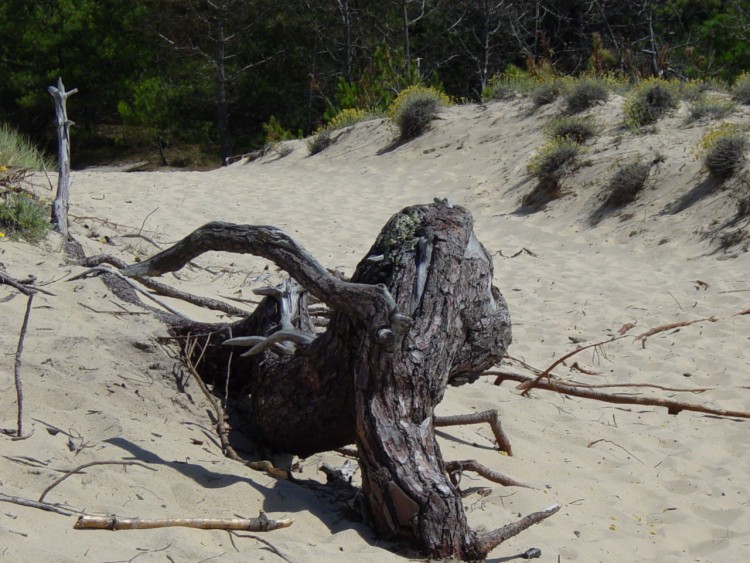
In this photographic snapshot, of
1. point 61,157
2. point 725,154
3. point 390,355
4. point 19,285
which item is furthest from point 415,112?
point 390,355

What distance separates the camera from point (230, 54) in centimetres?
2212

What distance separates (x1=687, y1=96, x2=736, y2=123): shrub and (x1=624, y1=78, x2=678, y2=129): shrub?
0.35 m

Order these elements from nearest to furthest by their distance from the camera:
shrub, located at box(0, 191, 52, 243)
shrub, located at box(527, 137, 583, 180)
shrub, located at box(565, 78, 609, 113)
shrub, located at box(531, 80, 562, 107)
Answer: shrub, located at box(0, 191, 52, 243) < shrub, located at box(527, 137, 583, 180) < shrub, located at box(565, 78, 609, 113) < shrub, located at box(531, 80, 562, 107)

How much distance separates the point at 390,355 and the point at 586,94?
10.2 meters

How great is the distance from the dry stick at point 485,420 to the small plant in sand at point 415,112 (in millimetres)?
10416

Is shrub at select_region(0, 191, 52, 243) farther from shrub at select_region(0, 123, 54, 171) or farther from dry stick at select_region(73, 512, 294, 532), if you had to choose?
dry stick at select_region(73, 512, 294, 532)

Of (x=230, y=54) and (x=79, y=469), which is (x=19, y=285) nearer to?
(x=79, y=469)

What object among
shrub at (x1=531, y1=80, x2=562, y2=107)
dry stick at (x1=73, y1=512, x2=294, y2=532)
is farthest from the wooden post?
shrub at (x1=531, y1=80, x2=562, y2=107)

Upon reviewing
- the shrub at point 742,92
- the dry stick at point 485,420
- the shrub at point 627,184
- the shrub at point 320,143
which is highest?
the shrub at point 742,92

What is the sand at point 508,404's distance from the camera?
294 cm

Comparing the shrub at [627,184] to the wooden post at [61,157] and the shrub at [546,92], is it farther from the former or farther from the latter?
the wooden post at [61,157]

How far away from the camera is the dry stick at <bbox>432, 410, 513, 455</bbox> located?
12.8ft

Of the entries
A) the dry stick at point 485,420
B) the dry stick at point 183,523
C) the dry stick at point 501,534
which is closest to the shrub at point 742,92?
the dry stick at point 485,420

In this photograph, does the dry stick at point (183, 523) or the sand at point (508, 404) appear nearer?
the dry stick at point (183, 523)
